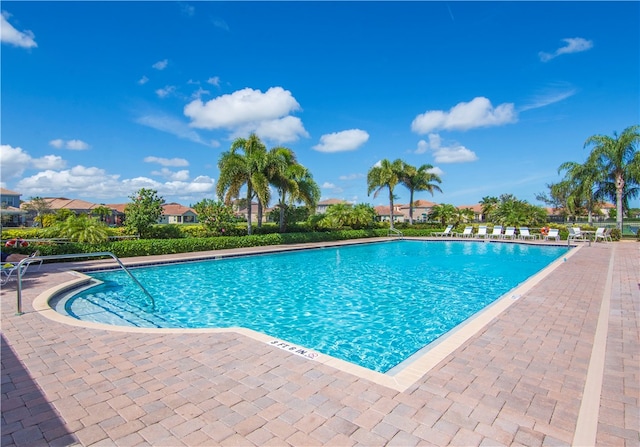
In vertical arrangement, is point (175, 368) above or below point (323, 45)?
below

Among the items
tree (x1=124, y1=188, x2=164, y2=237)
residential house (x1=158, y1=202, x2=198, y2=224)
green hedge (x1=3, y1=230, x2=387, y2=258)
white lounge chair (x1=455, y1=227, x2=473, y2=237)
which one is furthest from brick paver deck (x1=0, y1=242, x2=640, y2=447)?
residential house (x1=158, y1=202, x2=198, y2=224)

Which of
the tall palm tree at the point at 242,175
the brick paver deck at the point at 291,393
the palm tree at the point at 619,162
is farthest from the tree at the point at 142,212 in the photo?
the palm tree at the point at 619,162

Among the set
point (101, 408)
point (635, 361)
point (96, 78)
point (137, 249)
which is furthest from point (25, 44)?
point (635, 361)

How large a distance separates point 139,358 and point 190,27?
11.9 m

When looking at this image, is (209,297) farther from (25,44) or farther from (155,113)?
(155,113)

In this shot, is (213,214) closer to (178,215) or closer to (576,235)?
(576,235)

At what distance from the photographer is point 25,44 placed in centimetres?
943

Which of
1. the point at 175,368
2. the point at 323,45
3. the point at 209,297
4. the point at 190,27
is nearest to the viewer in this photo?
the point at 175,368

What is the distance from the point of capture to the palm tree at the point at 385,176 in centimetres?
2978

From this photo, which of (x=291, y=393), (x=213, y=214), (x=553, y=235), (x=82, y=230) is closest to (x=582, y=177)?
(x=553, y=235)

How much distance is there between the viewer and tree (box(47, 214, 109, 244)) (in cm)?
1376

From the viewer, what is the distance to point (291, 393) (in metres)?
3.28

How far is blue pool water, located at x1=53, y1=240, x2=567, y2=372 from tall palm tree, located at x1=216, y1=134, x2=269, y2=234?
14.0ft

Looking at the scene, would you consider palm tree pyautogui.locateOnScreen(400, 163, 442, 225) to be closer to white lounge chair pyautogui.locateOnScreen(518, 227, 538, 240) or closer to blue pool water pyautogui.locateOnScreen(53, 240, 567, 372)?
white lounge chair pyautogui.locateOnScreen(518, 227, 538, 240)
